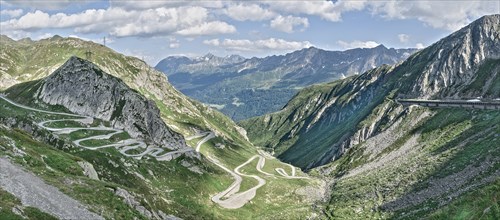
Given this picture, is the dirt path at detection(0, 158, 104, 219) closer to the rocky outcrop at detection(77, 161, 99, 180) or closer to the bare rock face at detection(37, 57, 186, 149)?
the rocky outcrop at detection(77, 161, 99, 180)

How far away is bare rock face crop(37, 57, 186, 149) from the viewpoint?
170 metres

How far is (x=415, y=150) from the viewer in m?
174

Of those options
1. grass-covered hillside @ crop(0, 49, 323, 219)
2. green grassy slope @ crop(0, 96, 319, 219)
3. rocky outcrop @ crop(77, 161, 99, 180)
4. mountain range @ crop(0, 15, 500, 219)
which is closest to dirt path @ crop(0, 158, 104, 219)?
mountain range @ crop(0, 15, 500, 219)

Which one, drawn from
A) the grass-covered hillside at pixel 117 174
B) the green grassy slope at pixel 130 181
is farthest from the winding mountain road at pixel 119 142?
the green grassy slope at pixel 130 181

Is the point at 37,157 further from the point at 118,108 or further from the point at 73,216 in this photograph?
the point at 118,108

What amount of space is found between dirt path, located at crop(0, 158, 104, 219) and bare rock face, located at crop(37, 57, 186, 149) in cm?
10912

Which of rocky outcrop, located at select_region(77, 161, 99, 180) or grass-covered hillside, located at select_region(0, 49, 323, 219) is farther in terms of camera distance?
rocky outcrop, located at select_region(77, 161, 99, 180)

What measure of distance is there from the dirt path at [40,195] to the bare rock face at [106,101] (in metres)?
109

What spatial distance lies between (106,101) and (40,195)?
12965 cm

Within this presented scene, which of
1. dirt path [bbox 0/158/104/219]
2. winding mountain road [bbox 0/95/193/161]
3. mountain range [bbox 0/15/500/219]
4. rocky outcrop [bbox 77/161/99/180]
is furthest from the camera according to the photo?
winding mountain road [bbox 0/95/193/161]

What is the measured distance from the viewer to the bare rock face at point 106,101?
170 metres

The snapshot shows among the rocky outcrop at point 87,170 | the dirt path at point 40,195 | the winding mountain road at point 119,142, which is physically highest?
the dirt path at point 40,195

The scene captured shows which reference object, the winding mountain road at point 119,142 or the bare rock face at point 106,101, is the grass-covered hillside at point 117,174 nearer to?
the winding mountain road at point 119,142

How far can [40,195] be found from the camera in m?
51.8
